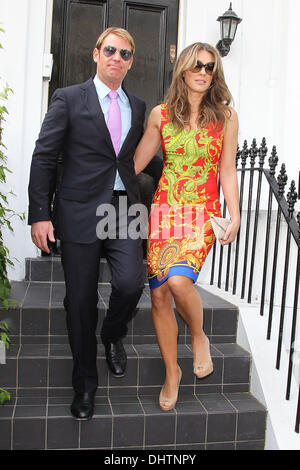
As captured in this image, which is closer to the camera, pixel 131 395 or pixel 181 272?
pixel 181 272

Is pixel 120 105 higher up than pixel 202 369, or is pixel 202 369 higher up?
pixel 120 105

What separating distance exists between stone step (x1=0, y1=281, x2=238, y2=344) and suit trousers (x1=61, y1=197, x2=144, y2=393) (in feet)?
2.21

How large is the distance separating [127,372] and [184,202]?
1146mm

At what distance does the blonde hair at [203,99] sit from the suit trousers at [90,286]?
60 cm

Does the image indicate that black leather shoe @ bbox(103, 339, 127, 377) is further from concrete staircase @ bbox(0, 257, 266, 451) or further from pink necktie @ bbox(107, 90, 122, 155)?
pink necktie @ bbox(107, 90, 122, 155)

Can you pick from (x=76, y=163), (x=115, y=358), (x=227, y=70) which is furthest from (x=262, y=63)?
(x=115, y=358)

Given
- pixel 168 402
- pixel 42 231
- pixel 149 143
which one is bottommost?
pixel 168 402

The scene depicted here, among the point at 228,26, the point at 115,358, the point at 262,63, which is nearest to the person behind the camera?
the point at 115,358

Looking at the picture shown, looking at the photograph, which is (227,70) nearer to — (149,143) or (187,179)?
(149,143)

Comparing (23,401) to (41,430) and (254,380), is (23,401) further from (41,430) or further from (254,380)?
→ (254,380)

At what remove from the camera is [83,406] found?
108 inches

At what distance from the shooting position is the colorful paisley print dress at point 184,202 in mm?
2711

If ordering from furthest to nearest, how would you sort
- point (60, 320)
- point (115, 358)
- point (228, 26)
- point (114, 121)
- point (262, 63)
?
1. point (262, 63)
2. point (228, 26)
3. point (60, 320)
4. point (115, 358)
5. point (114, 121)
